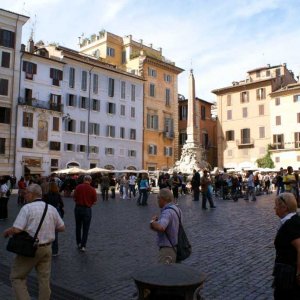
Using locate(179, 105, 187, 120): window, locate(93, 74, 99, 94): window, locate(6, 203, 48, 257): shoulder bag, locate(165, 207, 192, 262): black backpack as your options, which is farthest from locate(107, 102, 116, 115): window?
locate(6, 203, 48, 257): shoulder bag

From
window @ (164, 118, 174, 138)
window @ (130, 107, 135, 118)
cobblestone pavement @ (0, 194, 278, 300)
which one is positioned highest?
window @ (130, 107, 135, 118)

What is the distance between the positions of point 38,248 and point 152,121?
5001 cm

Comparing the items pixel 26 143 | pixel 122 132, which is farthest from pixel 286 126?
pixel 26 143

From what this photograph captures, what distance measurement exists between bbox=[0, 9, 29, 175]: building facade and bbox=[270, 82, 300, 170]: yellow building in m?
30.7

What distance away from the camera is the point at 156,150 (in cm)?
5409

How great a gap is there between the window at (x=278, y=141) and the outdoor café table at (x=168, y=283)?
50.6 m

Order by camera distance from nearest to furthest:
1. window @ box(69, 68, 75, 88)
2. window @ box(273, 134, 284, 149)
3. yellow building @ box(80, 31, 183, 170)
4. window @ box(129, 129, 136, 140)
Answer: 1. window @ box(69, 68, 75, 88)
2. window @ box(129, 129, 136, 140)
3. window @ box(273, 134, 284, 149)
4. yellow building @ box(80, 31, 183, 170)

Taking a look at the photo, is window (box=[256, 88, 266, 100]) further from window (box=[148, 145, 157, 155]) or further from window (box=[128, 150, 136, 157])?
window (box=[128, 150, 136, 157])

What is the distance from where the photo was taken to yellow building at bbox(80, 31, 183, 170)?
5362cm

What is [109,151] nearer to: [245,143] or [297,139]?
[245,143]

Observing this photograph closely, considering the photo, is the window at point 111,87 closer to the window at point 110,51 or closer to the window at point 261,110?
the window at point 110,51

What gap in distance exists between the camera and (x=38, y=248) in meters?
4.65

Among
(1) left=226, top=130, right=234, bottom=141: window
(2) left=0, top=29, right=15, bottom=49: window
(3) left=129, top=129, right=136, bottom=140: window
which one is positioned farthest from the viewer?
(1) left=226, top=130, right=234, bottom=141: window

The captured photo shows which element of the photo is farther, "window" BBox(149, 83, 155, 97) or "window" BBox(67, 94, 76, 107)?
"window" BBox(149, 83, 155, 97)
